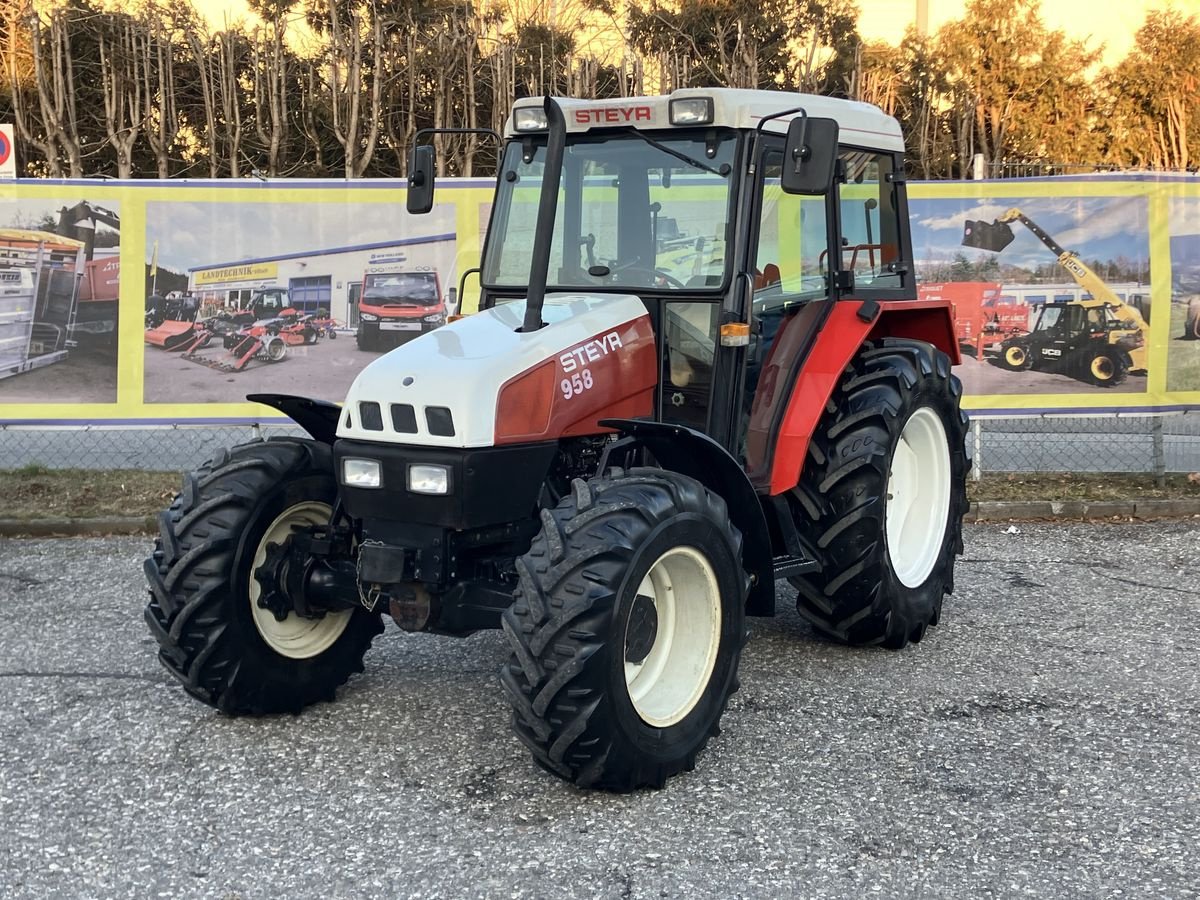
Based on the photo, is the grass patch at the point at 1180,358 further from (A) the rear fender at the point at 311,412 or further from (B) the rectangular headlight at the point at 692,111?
(A) the rear fender at the point at 311,412

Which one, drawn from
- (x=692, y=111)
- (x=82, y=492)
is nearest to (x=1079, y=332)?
(x=692, y=111)

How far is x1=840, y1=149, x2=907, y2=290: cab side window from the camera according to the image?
5727 mm

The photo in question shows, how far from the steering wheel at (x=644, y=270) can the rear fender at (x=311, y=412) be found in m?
1.24

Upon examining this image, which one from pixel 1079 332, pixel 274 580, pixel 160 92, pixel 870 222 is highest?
pixel 160 92

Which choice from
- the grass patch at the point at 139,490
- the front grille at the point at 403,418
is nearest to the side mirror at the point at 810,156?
the front grille at the point at 403,418

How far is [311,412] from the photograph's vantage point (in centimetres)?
502

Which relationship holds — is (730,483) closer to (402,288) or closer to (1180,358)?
(402,288)

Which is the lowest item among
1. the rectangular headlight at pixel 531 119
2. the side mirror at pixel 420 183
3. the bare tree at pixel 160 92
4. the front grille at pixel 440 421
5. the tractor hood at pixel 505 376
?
the front grille at pixel 440 421

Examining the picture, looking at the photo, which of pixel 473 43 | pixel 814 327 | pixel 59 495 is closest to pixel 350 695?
pixel 814 327

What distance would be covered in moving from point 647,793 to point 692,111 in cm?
253

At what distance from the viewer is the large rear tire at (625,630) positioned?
3805 millimetres

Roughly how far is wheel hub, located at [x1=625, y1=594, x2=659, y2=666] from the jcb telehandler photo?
0.01 meters

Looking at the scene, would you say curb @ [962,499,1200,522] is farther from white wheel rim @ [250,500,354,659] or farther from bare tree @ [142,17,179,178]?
bare tree @ [142,17,179,178]

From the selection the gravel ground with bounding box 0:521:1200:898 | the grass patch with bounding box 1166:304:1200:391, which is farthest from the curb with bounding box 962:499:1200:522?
the gravel ground with bounding box 0:521:1200:898
